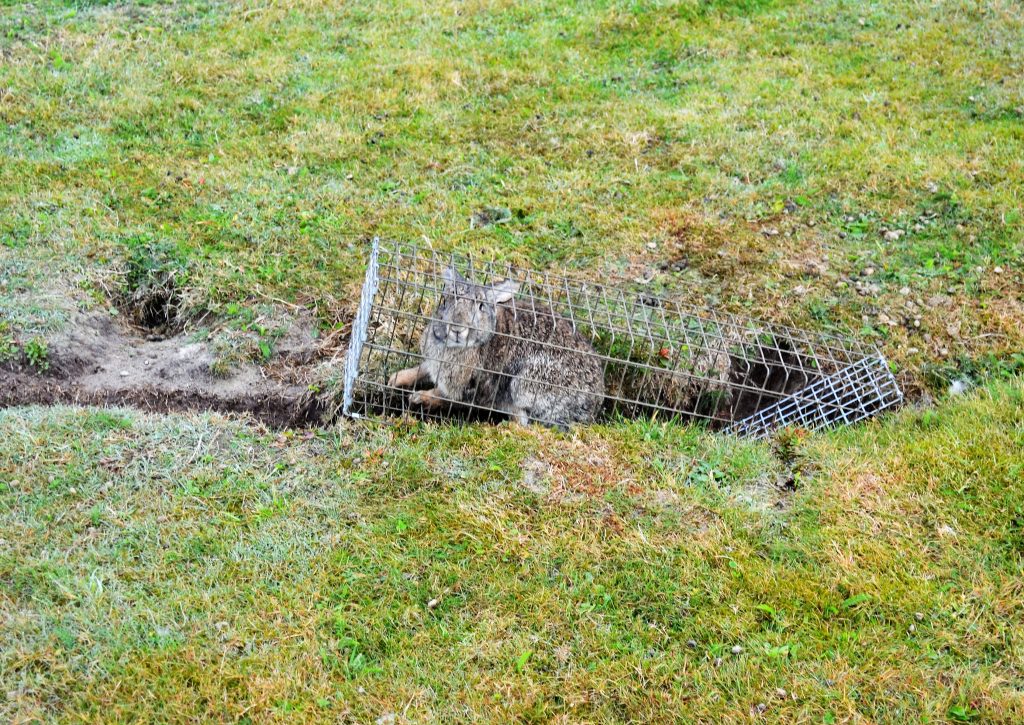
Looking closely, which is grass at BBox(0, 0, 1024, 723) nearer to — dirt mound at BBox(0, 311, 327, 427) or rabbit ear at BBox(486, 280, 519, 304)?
dirt mound at BBox(0, 311, 327, 427)

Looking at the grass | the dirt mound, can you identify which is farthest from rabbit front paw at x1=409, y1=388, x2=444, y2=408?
the dirt mound

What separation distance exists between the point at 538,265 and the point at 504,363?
1815 mm

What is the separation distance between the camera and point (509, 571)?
193 inches

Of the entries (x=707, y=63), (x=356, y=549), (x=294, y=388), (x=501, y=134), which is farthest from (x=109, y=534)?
(x=707, y=63)

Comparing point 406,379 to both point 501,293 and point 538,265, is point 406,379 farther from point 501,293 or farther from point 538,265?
point 538,265

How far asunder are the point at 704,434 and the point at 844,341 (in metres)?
1.84

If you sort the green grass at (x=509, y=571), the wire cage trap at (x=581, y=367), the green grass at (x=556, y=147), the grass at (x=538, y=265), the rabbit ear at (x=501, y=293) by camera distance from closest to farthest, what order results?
the green grass at (x=509, y=571)
the grass at (x=538, y=265)
the rabbit ear at (x=501, y=293)
the wire cage trap at (x=581, y=367)
the green grass at (x=556, y=147)

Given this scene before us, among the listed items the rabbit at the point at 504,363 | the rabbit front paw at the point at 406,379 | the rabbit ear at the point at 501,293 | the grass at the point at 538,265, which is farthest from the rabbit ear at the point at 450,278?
the grass at the point at 538,265

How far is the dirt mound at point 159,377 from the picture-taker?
625cm

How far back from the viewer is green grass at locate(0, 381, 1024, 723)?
423 centimetres

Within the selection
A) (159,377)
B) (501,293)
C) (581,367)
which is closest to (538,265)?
(501,293)

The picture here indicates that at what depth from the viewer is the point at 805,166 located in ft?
29.8

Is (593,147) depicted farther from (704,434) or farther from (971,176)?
(704,434)

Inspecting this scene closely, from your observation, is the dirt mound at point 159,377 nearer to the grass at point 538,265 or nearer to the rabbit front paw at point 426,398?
the grass at point 538,265
